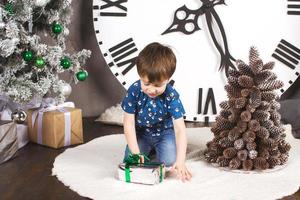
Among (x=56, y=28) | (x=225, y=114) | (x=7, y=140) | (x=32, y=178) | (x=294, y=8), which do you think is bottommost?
(x=32, y=178)

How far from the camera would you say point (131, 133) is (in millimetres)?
1713

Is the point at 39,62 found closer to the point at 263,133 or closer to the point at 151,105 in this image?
the point at 151,105

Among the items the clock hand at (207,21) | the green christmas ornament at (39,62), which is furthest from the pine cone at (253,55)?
the green christmas ornament at (39,62)

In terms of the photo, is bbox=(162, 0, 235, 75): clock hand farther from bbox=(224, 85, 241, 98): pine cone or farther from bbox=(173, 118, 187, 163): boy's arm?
bbox=(173, 118, 187, 163): boy's arm

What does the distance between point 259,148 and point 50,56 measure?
0.92 m

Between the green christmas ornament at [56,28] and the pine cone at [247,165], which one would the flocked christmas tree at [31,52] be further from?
the pine cone at [247,165]

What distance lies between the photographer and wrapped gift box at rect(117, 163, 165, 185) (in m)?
1.57

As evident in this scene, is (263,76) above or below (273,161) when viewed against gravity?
above

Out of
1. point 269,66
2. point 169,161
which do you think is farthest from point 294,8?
point 169,161

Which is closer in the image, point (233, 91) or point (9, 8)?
point (233, 91)

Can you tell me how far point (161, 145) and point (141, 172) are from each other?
26 cm

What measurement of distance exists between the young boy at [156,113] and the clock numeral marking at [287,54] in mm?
889

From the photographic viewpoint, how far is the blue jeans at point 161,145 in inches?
70.4

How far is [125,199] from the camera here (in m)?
1.48
